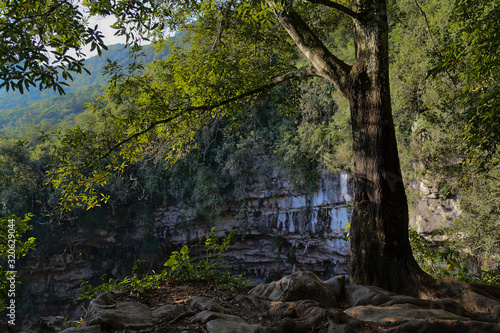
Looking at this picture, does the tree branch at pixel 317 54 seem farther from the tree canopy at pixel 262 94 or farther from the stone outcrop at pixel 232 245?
the stone outcrop at pixel 232 245

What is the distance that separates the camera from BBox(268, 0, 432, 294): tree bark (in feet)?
10.3

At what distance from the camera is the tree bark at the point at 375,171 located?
312 centimetres

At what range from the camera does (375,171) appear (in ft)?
10.7

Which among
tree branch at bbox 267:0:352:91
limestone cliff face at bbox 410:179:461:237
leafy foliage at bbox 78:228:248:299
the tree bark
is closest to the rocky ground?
leafy foliage at bbox 78:228:248:299

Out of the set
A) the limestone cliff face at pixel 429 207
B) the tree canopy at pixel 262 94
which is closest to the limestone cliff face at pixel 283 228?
the limestone cliff face at pixel 429 207

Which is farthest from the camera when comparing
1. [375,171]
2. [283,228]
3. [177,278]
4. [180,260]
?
[283,228]

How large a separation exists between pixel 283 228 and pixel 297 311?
16.9 meters

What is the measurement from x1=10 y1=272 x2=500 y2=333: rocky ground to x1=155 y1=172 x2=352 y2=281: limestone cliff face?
552 inches

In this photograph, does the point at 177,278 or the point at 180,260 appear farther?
the point at 177,278

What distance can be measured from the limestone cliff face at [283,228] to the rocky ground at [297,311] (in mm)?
14016

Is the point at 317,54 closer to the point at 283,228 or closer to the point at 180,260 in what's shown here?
the point at 180,260

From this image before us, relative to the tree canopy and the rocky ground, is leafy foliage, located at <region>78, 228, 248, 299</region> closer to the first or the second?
the rocky ground

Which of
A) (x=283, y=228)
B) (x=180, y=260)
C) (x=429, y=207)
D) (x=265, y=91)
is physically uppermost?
(x=265, y=91)

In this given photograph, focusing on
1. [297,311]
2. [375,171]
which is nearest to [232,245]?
[375,171]
